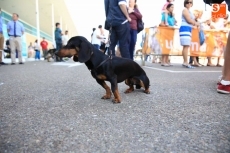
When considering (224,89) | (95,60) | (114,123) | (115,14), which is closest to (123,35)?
(115,14)

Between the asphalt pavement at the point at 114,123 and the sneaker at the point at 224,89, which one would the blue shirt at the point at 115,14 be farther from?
the sneaker at the point at 224,89

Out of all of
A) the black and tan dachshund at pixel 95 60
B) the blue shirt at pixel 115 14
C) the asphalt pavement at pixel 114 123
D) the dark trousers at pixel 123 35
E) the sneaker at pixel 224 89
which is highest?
the blue shirt at pixel 115 14

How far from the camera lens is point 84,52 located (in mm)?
2053

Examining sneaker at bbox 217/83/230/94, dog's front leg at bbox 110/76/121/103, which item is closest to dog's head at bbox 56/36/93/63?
dog's front leg at bbox 110/76/121/103

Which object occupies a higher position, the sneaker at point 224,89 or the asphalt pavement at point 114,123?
the sneaker at point 224,89

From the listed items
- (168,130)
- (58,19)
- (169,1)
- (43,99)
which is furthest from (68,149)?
(58,19)

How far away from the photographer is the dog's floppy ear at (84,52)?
2041mm

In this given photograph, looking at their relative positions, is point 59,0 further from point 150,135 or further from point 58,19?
point 150,135

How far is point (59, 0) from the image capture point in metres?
24.5

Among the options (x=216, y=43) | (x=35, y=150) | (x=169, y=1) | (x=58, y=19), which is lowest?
(x=35, y=150)

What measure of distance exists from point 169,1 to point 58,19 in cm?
3096

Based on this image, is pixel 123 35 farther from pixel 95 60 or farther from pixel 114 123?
pixel 114 123

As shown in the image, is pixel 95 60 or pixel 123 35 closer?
pixel 95 60

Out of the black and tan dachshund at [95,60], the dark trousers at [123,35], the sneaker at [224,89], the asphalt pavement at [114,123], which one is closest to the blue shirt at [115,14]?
the dark trousers at [123,35]
